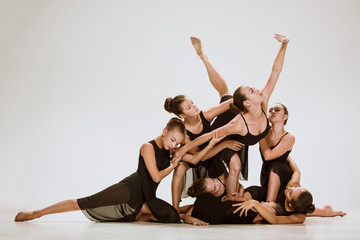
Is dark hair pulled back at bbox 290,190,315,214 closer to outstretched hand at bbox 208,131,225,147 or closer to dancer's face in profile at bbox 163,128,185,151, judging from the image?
outstretched hand at bbox 208,131,225,147

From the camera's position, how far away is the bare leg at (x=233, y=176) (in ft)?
17.0

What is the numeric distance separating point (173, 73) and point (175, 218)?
4151mm

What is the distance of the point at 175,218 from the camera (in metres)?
4.97

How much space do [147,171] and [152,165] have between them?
0.13m

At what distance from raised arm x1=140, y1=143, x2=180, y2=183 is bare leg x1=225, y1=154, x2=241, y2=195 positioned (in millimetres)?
579

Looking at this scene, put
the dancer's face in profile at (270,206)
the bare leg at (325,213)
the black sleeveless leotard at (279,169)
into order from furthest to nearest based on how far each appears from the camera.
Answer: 1. the bare leg at (325,213)
2. the black sleeveless leotard at (279,169)
3. the dancer's face in profile at (270,206)

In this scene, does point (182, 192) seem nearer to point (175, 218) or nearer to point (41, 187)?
point (175, 218)

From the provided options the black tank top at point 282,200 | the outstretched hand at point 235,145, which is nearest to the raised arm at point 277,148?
the outstretched hand at point 235,145

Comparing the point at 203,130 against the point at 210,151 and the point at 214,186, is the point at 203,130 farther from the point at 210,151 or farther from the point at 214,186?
the point at 214,186

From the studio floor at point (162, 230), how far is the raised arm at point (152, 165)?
17.7 inches

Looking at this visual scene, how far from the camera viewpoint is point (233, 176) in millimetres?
5195

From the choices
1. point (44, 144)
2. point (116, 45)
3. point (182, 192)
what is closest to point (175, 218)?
point (182, 192)

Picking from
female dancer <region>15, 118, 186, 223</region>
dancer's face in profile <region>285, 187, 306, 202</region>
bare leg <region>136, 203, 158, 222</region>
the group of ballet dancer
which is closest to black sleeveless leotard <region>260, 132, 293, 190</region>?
the group of ballet dancer

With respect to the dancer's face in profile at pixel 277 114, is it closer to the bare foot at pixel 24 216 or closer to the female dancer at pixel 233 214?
the female dancer at pixel 233 214
